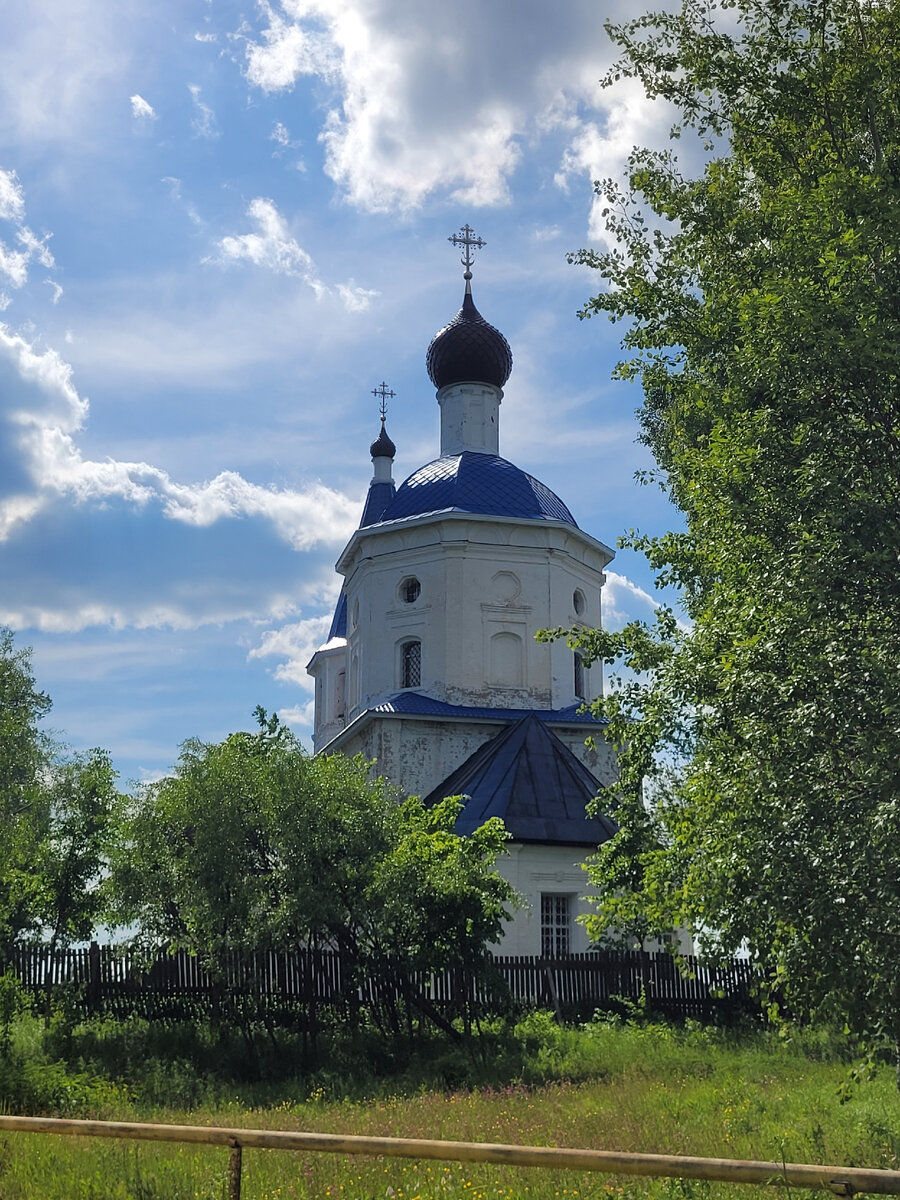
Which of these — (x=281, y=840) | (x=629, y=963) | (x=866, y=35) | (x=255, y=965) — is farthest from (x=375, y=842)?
(x=866, y=35)

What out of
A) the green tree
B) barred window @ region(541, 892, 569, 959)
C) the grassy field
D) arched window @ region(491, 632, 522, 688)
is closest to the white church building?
arched window @ region(491, 632, 522, 688)

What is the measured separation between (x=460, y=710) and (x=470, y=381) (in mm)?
10455

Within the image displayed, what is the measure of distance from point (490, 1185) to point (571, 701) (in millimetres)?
A: 22025

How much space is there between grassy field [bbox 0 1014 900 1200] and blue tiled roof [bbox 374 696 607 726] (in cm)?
1080

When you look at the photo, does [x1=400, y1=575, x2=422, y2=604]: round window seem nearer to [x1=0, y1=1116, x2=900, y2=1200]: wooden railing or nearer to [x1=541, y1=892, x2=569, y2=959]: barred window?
[x1=541, y1=892, x2=569, y2=959]: barred window

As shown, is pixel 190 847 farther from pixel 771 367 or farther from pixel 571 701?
pixel 571 701

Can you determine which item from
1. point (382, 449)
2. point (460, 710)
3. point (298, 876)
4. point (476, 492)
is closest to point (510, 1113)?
point (298, 876)

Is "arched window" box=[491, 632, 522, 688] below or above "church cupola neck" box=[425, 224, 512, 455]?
below

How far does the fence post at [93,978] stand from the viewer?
16938 millimetres

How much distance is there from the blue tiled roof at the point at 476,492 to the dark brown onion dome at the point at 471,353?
108 inches

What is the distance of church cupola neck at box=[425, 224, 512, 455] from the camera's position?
33.2 m

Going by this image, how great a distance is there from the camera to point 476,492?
30.6m

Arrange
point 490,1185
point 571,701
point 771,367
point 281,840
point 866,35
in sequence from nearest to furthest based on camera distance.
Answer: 1. point 490,1185
2. point 771,367
3. point 866,35
4. point 281,840
5. point 571,701

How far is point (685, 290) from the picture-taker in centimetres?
1368
